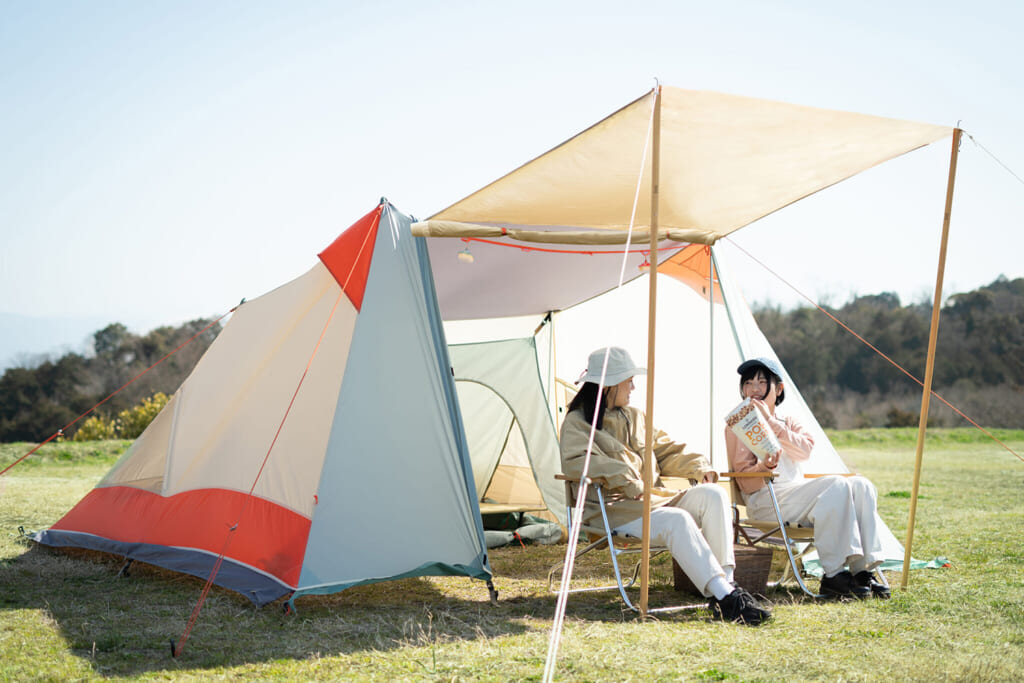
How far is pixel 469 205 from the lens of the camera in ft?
11.8

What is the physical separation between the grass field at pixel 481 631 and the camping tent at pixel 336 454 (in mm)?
147

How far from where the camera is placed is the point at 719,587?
10.2 feet

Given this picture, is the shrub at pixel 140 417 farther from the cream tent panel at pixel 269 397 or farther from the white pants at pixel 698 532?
the white pants at pixel 698 532

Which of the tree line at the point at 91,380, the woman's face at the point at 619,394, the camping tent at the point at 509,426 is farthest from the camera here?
the tree line at the point at 91,380

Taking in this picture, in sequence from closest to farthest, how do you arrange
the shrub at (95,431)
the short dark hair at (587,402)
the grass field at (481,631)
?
the grass field at (481,631) < the short dark hair at (587,402) < the shrub at (95,431)

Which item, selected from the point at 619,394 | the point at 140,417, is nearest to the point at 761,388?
the point at 619,394

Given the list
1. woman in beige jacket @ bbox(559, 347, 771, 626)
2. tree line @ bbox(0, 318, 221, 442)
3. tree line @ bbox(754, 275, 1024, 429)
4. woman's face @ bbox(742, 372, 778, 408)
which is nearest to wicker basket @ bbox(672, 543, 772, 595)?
woman in beige jacket @ bbox(559, 347, 771, 626)

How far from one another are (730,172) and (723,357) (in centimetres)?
158

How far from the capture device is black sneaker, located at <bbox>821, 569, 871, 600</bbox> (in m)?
3.41

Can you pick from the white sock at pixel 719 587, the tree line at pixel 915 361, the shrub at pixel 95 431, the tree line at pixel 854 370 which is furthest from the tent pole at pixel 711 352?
the tree line at pixel 915 361

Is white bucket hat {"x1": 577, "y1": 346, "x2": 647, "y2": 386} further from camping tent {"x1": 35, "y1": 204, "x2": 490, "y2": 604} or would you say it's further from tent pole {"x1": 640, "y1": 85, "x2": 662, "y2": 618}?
camping tent {"x1": 35, "y1": 204, "x2": 490, "y2": 604}

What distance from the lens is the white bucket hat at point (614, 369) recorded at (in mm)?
3574

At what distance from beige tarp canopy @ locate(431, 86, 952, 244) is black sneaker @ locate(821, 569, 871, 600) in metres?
1.71

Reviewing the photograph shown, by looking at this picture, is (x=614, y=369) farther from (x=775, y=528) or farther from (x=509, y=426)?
(x=509, y=426)
